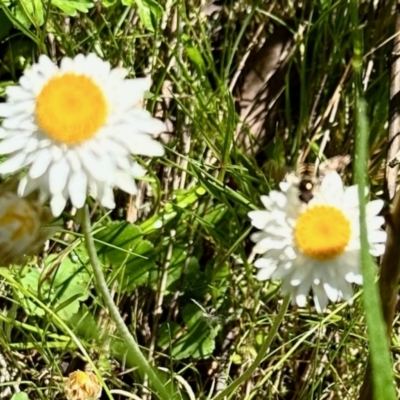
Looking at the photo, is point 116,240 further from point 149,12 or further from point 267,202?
point 267,202

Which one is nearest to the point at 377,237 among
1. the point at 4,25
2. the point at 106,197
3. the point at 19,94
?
the point at 106,197

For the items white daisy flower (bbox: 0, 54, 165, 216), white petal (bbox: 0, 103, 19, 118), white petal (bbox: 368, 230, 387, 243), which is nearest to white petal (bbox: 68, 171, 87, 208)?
white daisy flower (bbox: 0, 54, 165, 216)

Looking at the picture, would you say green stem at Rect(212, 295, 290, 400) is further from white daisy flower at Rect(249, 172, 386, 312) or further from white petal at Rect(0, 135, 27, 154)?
white petal at Rect(0, 135, 27, 154)

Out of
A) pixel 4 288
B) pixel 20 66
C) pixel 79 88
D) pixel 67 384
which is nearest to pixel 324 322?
pixel 67 384

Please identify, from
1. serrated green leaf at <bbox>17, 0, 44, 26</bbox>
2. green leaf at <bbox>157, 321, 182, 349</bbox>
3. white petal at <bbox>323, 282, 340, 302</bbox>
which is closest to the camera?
white petal at <bbox>323, 282, 340, 302</bbox>

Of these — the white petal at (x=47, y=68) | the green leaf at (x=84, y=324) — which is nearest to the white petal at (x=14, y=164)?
the white petal at (x=47, y=68)

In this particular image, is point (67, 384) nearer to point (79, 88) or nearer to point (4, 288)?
point (4, 288)
